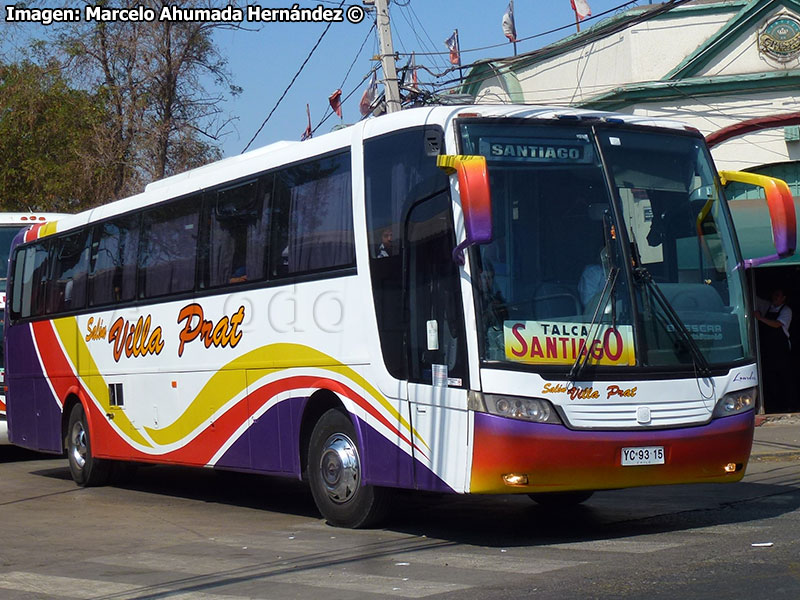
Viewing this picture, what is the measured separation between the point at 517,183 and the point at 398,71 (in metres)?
11.5

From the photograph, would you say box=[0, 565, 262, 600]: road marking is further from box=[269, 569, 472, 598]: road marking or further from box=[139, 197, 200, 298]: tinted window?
box=[139, 197, 200, 298]: tinted window

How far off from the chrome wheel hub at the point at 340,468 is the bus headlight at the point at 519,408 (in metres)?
1.75

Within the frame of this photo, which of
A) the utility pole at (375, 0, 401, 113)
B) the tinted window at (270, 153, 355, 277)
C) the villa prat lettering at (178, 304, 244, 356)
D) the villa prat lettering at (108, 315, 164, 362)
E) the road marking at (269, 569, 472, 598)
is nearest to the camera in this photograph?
the road marking at (269, 569, 472, 598)

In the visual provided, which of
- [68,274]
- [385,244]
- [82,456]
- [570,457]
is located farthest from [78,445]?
[570,457]

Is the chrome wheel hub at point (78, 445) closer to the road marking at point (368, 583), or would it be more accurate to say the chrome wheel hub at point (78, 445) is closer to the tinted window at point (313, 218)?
the tinted window at point (313, 218)

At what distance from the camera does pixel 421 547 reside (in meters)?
9.27

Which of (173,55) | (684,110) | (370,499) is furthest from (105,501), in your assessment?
(173,55)

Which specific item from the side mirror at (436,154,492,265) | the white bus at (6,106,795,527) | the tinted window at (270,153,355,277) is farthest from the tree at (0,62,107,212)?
the side mirror at (436,154,492,265)

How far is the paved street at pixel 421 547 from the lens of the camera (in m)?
7.46

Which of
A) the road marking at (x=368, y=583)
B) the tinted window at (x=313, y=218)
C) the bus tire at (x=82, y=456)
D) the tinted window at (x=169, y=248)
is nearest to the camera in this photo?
the road marking at (x=368, y=583)

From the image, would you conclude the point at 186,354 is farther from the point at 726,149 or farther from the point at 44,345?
the point at 726,149

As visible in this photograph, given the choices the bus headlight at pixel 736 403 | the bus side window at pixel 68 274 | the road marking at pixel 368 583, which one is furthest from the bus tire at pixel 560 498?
the bus side window at pixel 68 274

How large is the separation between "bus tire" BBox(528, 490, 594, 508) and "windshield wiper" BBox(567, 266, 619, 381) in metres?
2.82

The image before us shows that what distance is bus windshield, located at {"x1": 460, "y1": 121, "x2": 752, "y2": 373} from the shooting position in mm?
8844
